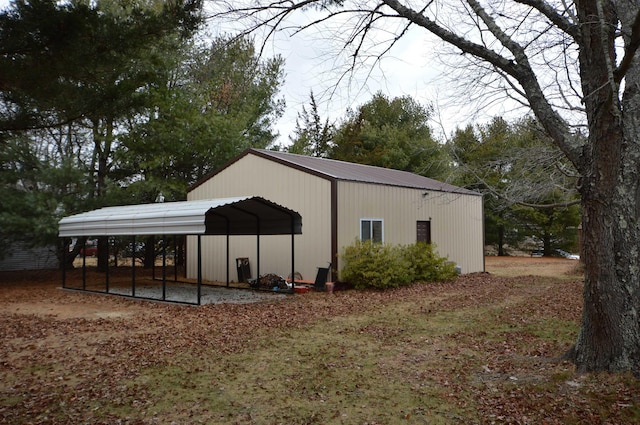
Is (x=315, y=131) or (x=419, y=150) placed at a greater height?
(x=315, y=131)

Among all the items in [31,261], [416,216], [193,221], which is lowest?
[31,261]

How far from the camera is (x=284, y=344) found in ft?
22.9

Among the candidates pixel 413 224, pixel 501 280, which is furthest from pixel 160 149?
pixel 501 280

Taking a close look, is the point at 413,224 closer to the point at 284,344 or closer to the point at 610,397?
the point at 284,344

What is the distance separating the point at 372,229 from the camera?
13.9 meters

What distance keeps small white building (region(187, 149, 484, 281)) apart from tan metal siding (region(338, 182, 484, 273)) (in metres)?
0.03

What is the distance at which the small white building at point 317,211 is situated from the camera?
1281 cm

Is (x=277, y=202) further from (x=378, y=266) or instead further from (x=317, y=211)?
(x=378, y=266)

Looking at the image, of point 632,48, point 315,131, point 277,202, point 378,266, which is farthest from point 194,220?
point 315,131

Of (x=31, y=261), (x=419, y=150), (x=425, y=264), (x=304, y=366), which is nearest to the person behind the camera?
(x=304, y=366)

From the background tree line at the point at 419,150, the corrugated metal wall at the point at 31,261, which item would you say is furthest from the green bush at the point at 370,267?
the corrugated metal wall at the point at 31,261

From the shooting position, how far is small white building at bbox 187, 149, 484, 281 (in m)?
12.8

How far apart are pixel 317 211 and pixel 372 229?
1862mm

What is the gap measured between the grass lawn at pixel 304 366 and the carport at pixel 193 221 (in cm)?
165
